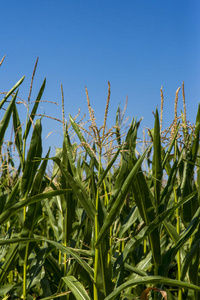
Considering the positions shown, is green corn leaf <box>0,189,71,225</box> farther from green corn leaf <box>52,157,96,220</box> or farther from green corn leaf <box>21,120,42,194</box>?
green corn leaf <box>21,120,42,194</box>

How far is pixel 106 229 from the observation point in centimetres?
115

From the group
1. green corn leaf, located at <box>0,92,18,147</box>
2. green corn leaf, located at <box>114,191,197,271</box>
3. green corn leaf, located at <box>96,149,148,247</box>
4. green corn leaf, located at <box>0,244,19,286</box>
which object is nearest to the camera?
green corn leaf, located at <box>96,149,148,247</box>

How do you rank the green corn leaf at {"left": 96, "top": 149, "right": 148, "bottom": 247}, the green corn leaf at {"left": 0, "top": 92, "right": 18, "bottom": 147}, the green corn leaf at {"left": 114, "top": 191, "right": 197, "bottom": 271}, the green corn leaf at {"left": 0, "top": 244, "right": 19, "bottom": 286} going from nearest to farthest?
the green corn leaf at {"left": 96, "top": 149, "right": 148, "bottom": 247} → the green corn leaf at {"left": 114, "top": 191, "right": 197, "bottom": 271} → the green corn leaf at {"left": 0, "top": 92, "right": 18, "bottom": 147} → the green corn leaf at {"left": 0, "top": 244, "right": 19, "bottom": 286}

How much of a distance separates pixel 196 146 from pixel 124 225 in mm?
455

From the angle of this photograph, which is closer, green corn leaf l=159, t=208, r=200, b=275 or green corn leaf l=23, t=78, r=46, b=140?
green corn leaf l=159, t=208, r=200, b=275

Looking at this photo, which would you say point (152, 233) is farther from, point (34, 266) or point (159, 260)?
point (34, 266)

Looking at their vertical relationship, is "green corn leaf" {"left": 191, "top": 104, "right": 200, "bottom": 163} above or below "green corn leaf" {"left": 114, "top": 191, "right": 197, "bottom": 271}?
above

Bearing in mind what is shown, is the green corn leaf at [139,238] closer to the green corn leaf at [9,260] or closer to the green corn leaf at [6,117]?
the green corn leaf at [9,260]

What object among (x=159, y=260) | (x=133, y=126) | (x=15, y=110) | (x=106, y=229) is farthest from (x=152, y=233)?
(x=15, y=110)

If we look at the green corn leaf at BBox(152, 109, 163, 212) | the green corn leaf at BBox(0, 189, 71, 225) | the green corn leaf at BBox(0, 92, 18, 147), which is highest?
the green corn leaf at BBox(0, 92, 18, 147)

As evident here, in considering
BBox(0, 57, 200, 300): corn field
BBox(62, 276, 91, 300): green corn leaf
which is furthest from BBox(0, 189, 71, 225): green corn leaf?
BBox(62, 276, 91, 300): green corn leaf

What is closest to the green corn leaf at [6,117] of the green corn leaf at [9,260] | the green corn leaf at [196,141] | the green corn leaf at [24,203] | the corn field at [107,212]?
the corn field at [107,212]

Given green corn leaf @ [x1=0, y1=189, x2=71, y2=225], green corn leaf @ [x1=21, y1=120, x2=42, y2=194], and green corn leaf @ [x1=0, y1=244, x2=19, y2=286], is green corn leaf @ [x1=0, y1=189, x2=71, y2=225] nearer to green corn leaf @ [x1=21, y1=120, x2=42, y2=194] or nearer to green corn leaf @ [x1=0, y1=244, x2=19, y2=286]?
green corn leaf @ [x1=21, y1=120, x2=42, y2=194]

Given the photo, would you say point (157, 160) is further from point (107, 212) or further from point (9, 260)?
point (9, 260)
